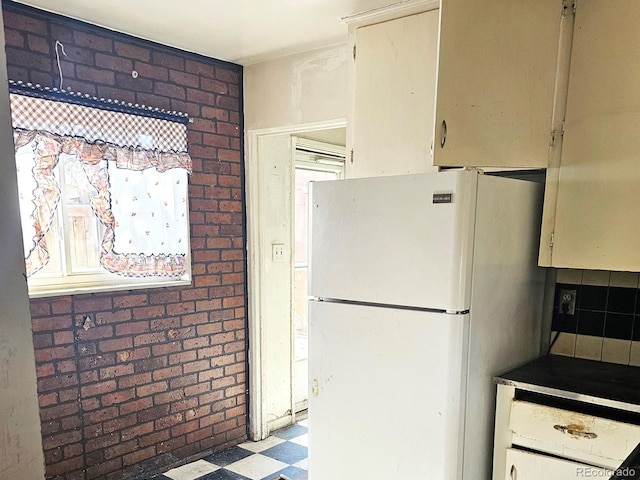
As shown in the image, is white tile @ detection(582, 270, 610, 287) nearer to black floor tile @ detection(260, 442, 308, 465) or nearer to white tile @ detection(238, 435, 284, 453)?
black floor tile @ detection(260, 442, 308, 465)

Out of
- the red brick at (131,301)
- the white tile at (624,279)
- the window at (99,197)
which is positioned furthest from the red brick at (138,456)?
the white tile at (624,279)

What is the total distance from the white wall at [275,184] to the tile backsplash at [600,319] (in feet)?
4.77

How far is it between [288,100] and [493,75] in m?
1.40

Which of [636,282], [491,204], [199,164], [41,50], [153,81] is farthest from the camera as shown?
[199,164]

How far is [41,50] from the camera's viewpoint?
78.7 inches

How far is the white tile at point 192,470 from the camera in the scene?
8.22ft

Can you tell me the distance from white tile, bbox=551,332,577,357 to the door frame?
1.77 meters

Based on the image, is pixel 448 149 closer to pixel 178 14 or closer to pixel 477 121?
pixel 477 121

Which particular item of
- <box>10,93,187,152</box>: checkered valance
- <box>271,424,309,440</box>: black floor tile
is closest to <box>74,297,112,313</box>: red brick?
<box>10,93,187,152</box>: checkered valance

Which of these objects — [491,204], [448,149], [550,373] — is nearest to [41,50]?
[448,149]

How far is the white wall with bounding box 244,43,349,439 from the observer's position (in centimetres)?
253

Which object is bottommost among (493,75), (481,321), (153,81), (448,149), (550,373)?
(550,373)

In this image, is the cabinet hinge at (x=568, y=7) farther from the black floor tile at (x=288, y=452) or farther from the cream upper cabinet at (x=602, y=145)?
the black floor tile at (x=288, y=452)

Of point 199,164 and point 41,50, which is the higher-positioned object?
point 41,50
